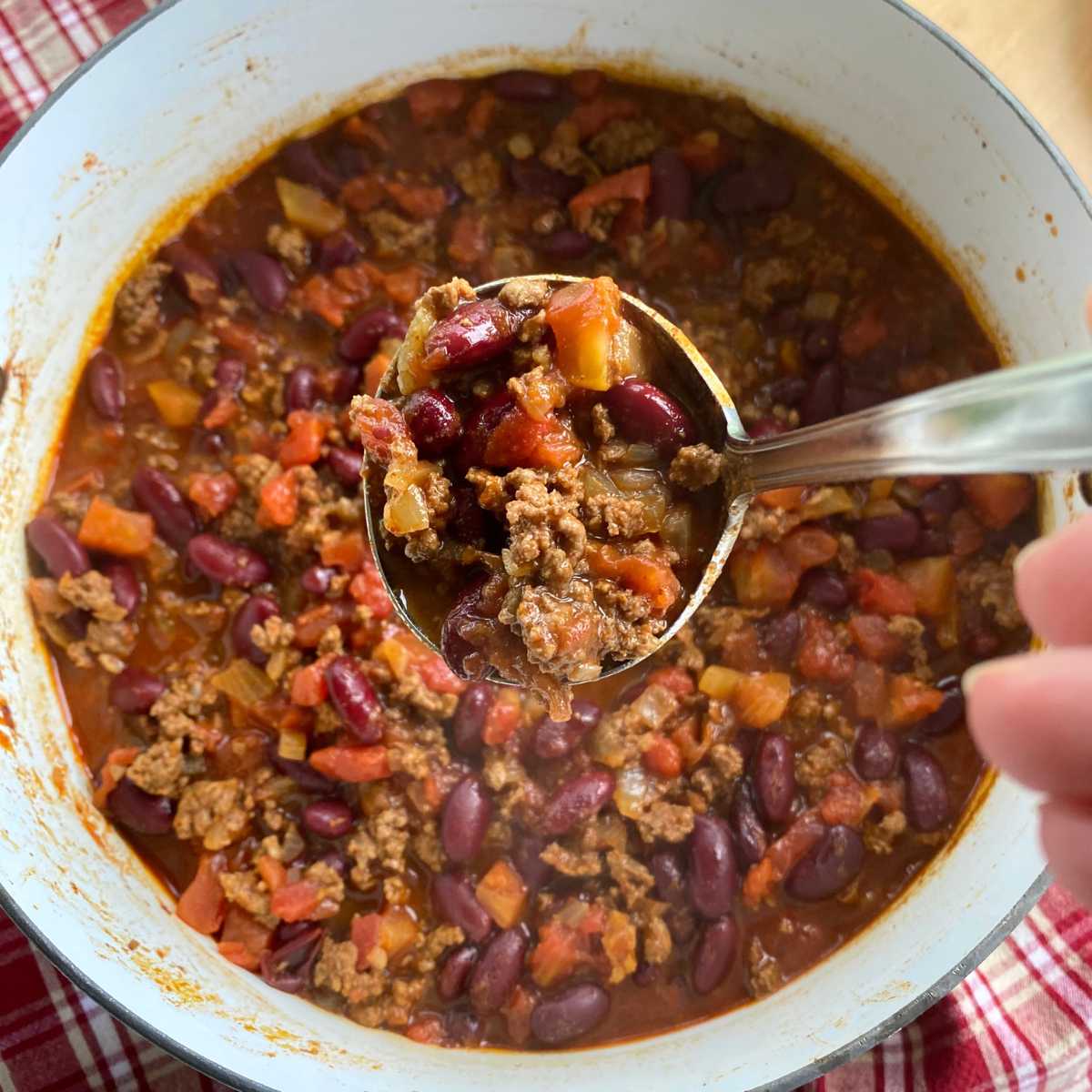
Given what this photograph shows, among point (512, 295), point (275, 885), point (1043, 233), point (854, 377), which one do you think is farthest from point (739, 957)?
point (1043, 233)

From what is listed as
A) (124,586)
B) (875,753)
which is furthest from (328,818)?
(875,753)

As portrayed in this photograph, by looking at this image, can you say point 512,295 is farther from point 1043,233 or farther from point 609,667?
point 1043,233

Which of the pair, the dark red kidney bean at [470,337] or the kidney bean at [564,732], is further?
the kidney bean at [564,732]

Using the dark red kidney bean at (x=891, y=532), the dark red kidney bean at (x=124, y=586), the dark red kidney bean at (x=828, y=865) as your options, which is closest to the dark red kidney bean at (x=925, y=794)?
the dark red kidney bean at (x=828, y=865)

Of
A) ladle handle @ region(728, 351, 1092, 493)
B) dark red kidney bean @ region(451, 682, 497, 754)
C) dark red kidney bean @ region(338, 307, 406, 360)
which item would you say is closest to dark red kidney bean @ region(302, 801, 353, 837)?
dark red kidney bean @ region(451, 682, 497, 754)

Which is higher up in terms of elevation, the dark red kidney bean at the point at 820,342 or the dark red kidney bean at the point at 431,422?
the dark red kidney bean at the point at 431,422

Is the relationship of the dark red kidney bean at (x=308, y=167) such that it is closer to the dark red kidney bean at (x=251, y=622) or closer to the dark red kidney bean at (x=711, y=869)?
the dark red kidney bean at (x=251, y=622)
